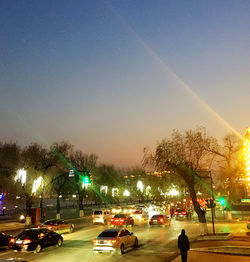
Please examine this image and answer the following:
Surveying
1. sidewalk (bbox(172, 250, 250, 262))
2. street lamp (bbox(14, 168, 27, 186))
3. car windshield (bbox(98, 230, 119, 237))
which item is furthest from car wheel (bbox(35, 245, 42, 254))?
street lamp (bbox(14, 168, 27, 186))

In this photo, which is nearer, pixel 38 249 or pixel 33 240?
pixel 33 240

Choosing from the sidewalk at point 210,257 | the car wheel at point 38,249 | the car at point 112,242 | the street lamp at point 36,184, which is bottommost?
the sidewalk at point 210,257

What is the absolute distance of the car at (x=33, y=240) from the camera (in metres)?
18.0

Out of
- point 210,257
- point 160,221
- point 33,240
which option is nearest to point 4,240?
point 33,240

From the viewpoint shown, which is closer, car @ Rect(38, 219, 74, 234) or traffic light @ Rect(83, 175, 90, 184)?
car @ Rect(38, 219, 74, 234)

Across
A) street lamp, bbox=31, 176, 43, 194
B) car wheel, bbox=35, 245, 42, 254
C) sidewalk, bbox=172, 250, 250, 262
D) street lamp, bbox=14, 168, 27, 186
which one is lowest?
sidewalk, bbox=172, 250, 250, 262

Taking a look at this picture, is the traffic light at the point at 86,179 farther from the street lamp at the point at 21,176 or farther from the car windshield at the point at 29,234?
the car windshield at the point at 29,234

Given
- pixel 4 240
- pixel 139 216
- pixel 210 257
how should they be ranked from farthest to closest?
pixel 139 216 < pixel 4 240 < pixel 210 257

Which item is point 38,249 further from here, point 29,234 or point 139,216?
point 139,216

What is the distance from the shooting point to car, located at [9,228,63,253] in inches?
708

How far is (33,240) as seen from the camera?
18406 mm

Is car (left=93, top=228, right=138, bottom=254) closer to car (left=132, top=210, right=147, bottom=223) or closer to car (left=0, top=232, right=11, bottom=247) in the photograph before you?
car (left=0, top=232, right=11, bottom=247)

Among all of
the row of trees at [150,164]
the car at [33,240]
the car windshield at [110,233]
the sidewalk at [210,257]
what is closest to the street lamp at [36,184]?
the row of trees at [150,164]

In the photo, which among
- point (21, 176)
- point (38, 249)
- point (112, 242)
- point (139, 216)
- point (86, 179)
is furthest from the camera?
point (139, 216)
